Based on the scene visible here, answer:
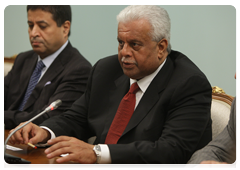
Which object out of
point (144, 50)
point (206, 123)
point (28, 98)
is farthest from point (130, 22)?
point (28, 98)

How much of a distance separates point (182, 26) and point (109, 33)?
0.95 m

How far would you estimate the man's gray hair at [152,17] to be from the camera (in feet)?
5.48

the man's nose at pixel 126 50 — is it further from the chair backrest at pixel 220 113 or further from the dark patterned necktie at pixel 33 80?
the dark patterned necktie at pixel 33 80

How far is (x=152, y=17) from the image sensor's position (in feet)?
5.48

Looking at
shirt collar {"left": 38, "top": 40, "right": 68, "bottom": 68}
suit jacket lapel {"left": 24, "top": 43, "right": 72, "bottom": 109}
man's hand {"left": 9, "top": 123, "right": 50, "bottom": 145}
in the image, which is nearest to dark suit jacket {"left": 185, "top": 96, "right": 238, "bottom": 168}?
man's hand {"left": 9, "top": 123, "right": 50, "bottom": 145}

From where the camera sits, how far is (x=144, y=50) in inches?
67.0

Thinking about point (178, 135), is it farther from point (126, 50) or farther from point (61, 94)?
point (61, 94)

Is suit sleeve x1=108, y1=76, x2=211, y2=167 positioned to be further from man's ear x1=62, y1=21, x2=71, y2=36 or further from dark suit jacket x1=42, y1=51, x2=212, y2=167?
man's ear x1=62, y1=21, x2=71, y2=36

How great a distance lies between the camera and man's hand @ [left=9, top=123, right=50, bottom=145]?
1640 mm

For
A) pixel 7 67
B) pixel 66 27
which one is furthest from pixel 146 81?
pixel 7 67

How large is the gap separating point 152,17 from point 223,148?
75 cm

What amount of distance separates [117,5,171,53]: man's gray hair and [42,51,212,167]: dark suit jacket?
201 millimetres
